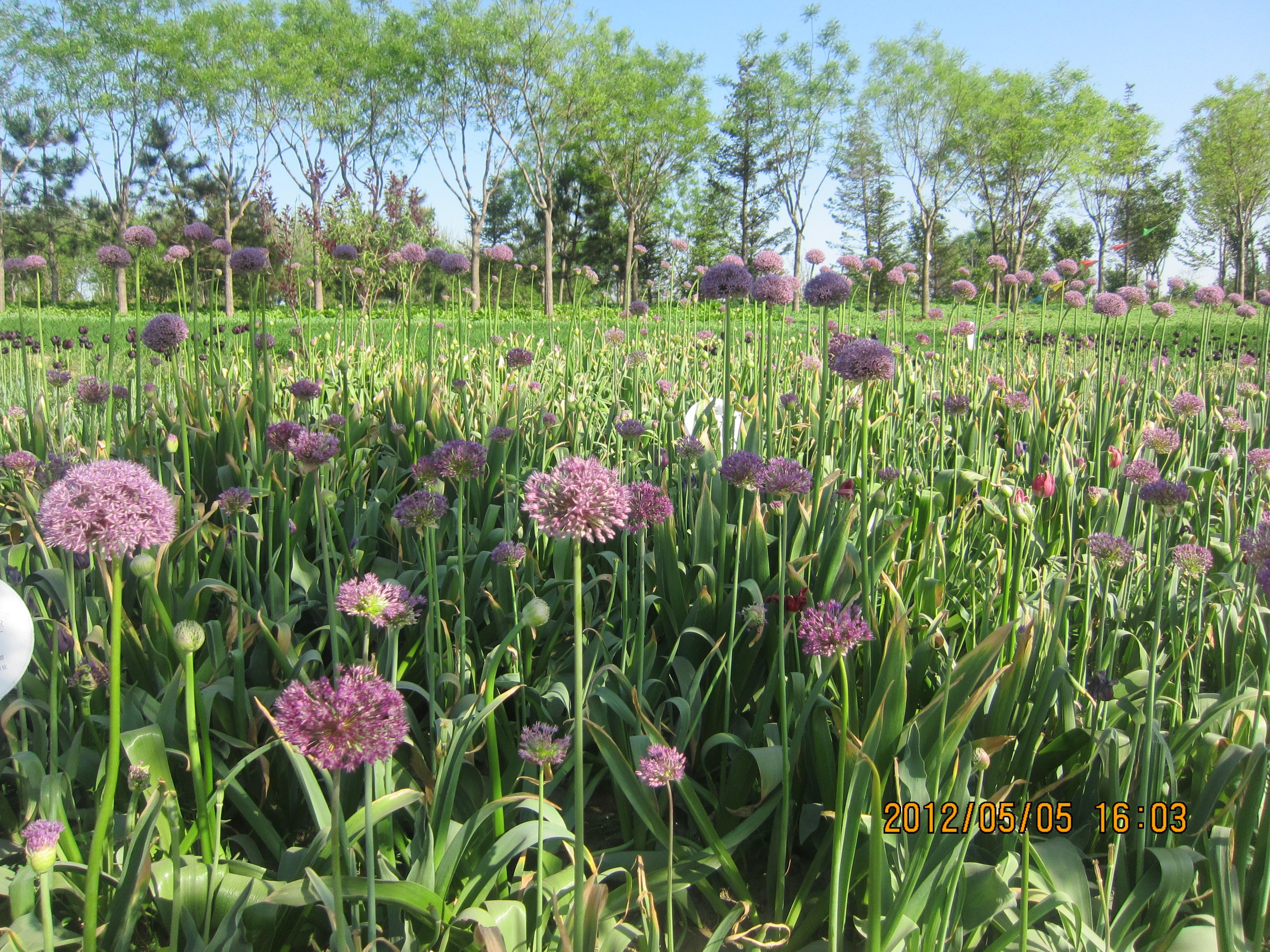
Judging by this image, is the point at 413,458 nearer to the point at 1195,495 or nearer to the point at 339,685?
the point at 339,685

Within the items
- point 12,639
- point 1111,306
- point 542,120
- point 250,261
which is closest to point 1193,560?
point 12,639

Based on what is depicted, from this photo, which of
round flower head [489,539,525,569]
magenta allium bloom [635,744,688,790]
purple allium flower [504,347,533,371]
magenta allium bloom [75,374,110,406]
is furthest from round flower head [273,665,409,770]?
purple allium flower [504,347,533,371]

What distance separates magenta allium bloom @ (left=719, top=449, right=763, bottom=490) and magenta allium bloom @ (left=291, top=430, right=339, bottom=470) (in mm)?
816

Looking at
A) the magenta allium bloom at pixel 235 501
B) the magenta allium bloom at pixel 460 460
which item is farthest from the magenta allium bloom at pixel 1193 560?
the magenta allium bloom at pixel 235 501

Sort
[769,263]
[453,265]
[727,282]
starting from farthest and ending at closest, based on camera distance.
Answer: [453,265] < [769,263] < [727,282]

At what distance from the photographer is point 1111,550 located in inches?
56.9

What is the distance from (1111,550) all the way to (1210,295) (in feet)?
11.7

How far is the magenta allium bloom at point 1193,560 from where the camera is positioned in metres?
1.49

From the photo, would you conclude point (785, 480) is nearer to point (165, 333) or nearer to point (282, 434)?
point (282, 434)

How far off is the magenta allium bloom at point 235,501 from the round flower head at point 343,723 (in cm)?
115

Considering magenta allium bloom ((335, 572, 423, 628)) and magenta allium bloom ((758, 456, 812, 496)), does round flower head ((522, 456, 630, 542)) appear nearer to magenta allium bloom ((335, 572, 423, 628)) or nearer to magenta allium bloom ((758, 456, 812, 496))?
magenta allium bloom ((335, 572, 423, 628))

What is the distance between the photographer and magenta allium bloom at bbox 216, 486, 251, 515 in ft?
6.02

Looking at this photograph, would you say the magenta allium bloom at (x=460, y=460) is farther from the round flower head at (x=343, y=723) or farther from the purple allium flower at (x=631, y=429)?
the round flower head at (x=343, y=723)

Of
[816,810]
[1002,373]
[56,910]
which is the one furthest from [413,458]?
[1002,373]
